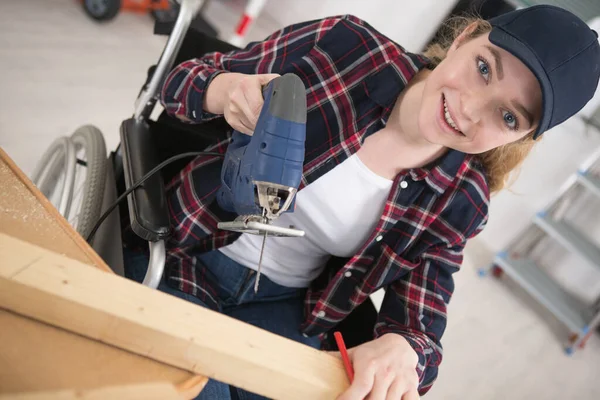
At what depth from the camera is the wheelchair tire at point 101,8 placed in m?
2.42

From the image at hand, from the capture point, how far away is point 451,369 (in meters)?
2.03

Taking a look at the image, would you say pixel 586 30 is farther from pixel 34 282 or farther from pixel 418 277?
pixel 34 282

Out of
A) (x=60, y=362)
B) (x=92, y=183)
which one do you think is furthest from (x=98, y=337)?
(x=92, y=183)

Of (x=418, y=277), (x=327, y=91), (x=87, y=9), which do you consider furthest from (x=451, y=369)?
(x=87, y=9)

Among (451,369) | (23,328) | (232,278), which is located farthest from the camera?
(451,369)

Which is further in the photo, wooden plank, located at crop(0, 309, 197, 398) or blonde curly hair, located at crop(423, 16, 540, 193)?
blonde curly hair, located at crop(423, 16, 540, 193)

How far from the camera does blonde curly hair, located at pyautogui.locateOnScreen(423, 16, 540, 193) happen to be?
919mm

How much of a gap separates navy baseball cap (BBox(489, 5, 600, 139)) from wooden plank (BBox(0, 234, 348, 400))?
48 centimetres

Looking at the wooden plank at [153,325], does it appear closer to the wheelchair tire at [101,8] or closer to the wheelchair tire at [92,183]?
the wheelchair tire at [92,183]

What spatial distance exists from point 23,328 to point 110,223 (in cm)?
47

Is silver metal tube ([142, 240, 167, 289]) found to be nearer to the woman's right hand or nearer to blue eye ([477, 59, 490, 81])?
the woman's right hand

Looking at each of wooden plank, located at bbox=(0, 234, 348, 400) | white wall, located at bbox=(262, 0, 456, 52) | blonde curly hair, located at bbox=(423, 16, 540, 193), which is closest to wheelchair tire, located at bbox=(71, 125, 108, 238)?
wooden plank, located at bbox=(0, 234, 348, 400)

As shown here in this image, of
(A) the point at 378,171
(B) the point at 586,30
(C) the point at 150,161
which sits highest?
(B) the point at 586,30

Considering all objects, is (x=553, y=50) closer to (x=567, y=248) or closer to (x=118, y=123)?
(x=118, y=123)
